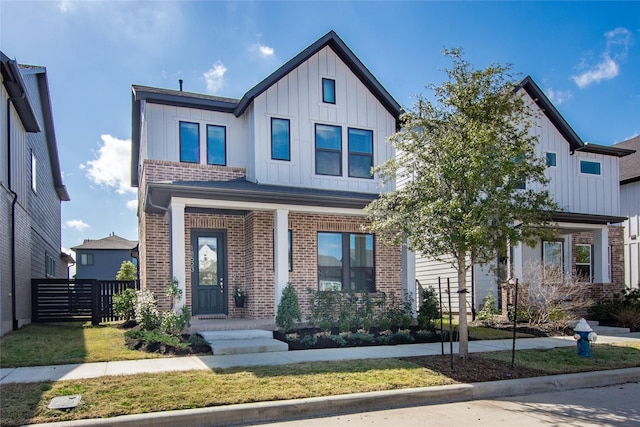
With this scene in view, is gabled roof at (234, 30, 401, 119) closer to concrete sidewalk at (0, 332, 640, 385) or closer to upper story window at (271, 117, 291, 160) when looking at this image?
upper story window at (271, 117, 291, 160)

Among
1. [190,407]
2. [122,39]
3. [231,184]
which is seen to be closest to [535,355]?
[190,407]

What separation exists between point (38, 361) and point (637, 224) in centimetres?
2156

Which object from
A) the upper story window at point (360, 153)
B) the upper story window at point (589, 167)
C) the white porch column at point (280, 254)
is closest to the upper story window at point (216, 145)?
the white porch column at point (280, 254)

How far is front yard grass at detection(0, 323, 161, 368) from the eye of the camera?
27.9 feet

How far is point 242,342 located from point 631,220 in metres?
18.1

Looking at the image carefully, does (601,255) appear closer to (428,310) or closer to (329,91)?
(428,310)

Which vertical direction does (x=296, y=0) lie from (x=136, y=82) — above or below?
above

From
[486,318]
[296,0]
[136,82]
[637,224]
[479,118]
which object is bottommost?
[486,318]

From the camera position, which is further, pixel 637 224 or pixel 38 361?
pixel 637 224

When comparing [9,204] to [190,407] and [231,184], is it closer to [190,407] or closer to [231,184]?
[231,184]

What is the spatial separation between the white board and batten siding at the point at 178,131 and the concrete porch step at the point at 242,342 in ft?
16.9

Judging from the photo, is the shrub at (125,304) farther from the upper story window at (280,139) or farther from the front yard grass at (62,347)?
the upper story window at (280,139)

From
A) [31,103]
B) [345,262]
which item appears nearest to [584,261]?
[345,262]

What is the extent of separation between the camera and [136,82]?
14773 millimetres
